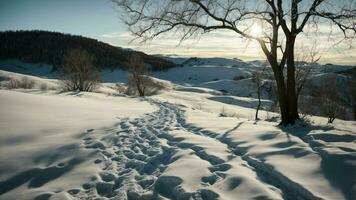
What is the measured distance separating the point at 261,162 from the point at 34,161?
5205 mm

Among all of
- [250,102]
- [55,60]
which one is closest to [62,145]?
[250,102]

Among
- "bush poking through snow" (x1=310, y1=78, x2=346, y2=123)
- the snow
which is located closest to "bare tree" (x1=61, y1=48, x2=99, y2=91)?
"bush poking through snow" (x1=310, y1=78, x2=346, y2=123)

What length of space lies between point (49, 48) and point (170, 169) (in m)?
160

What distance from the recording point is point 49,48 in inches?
5856

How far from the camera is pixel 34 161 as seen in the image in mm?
6547

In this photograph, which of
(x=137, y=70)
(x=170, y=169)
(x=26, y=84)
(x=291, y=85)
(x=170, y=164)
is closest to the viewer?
(x=170, y=169)

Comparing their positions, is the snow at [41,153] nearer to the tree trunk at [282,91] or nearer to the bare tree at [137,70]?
the tree trunk at [282,91]

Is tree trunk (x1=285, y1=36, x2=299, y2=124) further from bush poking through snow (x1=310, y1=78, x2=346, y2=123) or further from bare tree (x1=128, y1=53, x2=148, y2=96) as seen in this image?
bare tree (x1=128, y1=53, x2=148, y2=96)

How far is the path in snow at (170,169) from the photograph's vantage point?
499cm

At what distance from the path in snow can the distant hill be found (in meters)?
128

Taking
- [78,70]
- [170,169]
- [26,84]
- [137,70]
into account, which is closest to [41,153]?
[170,169]

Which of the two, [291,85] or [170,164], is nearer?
[170,164]

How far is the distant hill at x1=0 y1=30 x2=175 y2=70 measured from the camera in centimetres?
14200

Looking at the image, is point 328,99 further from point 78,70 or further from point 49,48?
point 49,48
